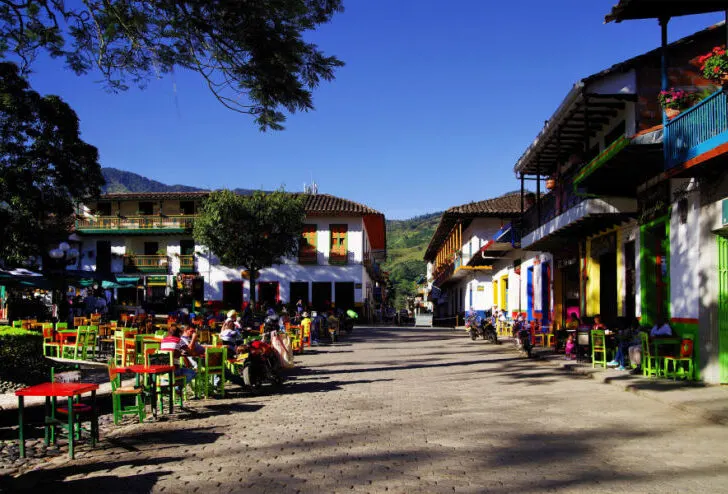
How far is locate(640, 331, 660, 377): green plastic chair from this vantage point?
1171 cm

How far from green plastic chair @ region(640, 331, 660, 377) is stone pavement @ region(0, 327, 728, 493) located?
1288mm

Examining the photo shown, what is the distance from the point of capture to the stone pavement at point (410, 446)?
5.15 m

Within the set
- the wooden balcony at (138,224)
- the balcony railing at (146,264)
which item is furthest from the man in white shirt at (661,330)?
the balcony railing at (146,264)

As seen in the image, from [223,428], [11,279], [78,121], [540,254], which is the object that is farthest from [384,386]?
[78,121]

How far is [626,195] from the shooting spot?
14.5m

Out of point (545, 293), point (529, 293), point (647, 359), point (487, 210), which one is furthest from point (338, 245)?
point (647, 359)

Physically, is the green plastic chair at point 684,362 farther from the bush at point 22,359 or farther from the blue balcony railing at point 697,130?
the bush at point 22,359

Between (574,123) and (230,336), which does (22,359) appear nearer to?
(230,336)

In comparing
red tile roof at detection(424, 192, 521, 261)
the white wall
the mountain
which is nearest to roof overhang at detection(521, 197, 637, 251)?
the white wall

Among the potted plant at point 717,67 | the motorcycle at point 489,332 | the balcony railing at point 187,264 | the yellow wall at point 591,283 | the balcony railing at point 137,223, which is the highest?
the balcony railing at point 137,223

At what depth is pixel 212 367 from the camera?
32.5ft

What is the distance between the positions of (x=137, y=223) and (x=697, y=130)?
129 feet

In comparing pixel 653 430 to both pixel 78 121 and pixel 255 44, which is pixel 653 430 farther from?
pixel 78 121

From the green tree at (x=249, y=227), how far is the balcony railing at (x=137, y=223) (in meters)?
9.69
